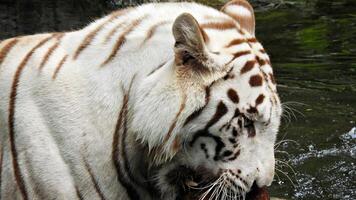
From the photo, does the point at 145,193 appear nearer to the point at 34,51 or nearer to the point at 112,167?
the point at 112,167

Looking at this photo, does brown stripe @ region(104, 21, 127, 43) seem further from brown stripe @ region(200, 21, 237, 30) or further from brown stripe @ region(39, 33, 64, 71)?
brown stripe @ region(200, 21, 237, 30)

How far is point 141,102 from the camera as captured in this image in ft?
7.93

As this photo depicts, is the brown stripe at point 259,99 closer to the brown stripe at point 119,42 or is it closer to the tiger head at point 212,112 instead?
the tiger head at point 212,112

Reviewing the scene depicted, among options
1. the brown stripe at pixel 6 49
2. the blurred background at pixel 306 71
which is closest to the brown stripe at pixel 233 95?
the blurred background at pixel 306 71

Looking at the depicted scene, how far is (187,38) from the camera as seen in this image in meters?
2.35

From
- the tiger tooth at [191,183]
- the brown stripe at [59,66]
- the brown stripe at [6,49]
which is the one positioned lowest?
the tiger tooth at [191,183]

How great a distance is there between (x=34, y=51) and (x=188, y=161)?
71cm

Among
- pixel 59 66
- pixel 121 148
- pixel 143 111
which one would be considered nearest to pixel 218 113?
pixel 143 111

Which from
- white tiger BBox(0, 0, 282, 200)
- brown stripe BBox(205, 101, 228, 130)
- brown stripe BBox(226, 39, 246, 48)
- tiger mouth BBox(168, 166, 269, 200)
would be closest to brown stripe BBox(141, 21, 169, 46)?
white tiger BBox(0, 0, 282, 200)

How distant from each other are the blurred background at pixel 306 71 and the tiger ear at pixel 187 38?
81cm

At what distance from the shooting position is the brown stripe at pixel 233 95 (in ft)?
8.00

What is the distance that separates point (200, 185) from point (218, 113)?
289mm

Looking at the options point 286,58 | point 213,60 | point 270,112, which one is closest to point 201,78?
point 213,60

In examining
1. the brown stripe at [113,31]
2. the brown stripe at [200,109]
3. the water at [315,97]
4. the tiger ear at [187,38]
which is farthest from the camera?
the water at [315,97]
